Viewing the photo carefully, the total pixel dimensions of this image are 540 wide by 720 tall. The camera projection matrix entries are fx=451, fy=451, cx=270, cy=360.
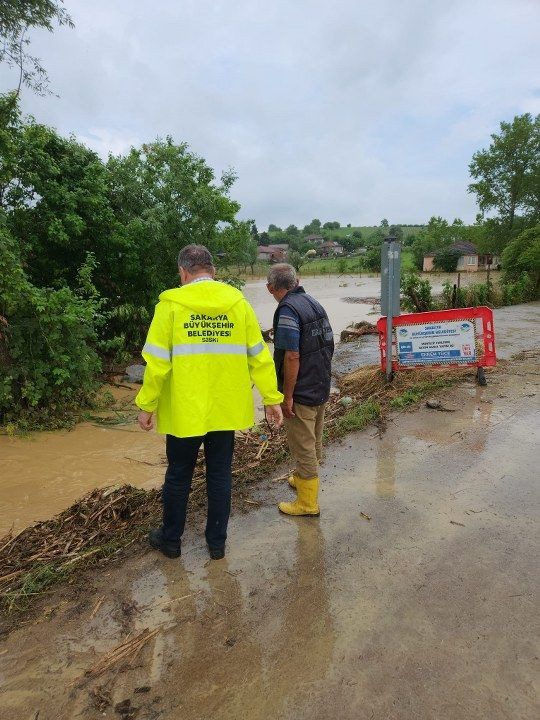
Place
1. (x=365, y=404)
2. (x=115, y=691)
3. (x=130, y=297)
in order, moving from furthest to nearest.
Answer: (x=130, y=297) < (x=365, y=404) < (x=115, y=691)

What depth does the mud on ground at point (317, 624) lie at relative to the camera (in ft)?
6.75

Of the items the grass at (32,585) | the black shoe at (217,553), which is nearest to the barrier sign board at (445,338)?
the black shoe at (217,553)

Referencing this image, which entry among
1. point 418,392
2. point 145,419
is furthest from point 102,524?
point 418,392

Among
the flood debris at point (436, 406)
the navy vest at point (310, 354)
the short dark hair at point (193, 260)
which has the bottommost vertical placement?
the flood debris at point (436, 406)

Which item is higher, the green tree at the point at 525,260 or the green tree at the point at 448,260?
the green tree at the point at 448,260

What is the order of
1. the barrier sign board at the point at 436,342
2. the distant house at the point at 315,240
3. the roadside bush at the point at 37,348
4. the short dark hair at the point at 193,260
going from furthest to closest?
the distant house at the point at 315,240 < the barrier sign board at the point at 436,342 < the roadside bush at the point at 37,348 < the short dark hair at the point at 193,260

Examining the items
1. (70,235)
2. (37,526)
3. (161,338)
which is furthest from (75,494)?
(70,235)

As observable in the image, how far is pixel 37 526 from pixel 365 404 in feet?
13.9

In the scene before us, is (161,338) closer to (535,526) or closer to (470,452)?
(535,526)

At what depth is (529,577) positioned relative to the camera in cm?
281

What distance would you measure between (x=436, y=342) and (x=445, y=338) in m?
0.14

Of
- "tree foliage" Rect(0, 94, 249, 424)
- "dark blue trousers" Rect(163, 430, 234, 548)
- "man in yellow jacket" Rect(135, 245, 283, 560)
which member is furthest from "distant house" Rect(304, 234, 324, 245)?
"dark blue trousers" Rect(163, 430, 234, 548)

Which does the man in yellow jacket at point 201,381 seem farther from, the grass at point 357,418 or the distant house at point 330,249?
the distant house at point 330,249

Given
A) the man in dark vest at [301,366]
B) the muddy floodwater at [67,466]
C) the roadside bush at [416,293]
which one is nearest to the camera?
the man in dark vest at [301,366]
